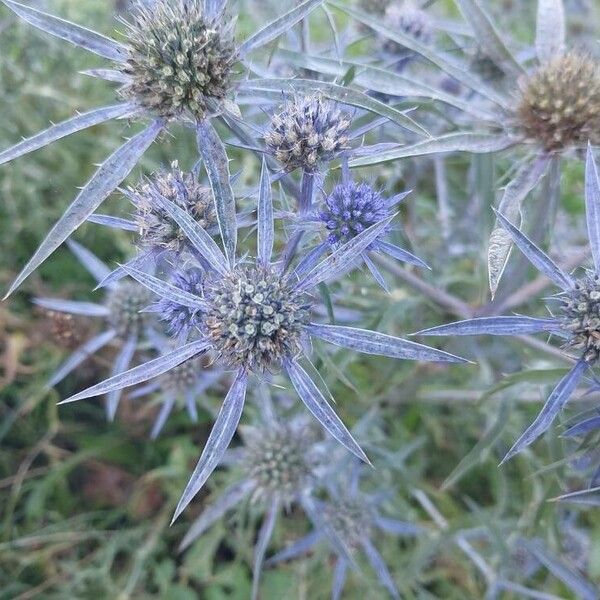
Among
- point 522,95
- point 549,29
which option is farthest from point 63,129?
point 549,29

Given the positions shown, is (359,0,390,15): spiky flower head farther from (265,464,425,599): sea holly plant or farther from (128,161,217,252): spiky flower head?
(265,464,425,599): sea holly plant

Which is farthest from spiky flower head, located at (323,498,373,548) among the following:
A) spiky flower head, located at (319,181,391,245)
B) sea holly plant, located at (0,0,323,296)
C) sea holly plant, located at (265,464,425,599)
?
sea holly plant, located at (0,0,323,296)

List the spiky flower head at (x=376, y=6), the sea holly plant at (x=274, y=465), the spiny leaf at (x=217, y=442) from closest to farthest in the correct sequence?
the spiny leaf at (x=217, y=442), the sea holly plant at (x=274, y=465), the spiky flower head at (x=376, y=6)

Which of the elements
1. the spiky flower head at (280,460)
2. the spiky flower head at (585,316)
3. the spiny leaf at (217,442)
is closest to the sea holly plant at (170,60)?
the spiny leaf at (217,442)

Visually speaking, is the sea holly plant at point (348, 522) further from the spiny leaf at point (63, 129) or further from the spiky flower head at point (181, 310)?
the spiny leaf at point (63, 129)

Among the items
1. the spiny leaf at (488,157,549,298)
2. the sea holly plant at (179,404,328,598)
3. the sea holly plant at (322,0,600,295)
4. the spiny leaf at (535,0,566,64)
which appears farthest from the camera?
the sea holly plant at (179,404,328,598)
